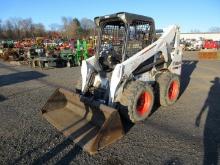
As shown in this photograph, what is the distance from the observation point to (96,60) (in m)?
6.71

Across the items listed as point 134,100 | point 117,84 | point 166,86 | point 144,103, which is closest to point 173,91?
point 166,86

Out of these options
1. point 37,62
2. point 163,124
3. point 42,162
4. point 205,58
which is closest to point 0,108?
point 42,162

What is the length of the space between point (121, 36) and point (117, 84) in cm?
145

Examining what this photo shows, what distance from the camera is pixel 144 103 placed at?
6117mm

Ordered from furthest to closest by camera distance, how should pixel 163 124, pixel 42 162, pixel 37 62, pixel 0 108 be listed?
pixel 37 62
pixel 0 108
pixel 163 124
pixel 42 162

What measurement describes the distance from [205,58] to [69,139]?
830 inches

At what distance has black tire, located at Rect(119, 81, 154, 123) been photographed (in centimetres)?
550

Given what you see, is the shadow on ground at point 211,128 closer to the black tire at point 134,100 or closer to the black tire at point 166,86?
the black tire at point 166,86

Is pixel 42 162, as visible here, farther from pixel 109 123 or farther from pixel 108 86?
pixel 108 86

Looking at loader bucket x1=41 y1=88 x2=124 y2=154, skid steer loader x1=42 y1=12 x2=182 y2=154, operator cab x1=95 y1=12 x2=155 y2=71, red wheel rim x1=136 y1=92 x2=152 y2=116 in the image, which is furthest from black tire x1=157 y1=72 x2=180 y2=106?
loader bucket x1=41 y1=88 x2=124 y2=154

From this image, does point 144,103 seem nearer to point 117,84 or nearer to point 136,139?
point 117,84

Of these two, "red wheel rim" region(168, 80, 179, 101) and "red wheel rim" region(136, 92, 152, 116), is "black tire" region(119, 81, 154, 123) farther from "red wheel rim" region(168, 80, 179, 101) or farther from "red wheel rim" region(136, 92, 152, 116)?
"red wheel rim" region(168, 80, 179, 101)

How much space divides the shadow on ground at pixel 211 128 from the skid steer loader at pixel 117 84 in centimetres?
110

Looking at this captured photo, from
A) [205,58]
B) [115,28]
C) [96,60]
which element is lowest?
[205,58]
